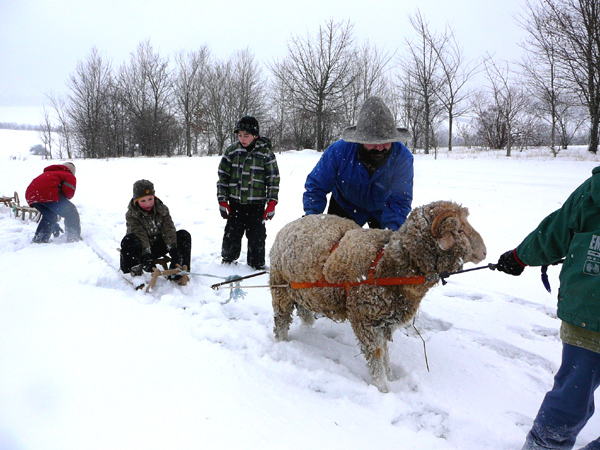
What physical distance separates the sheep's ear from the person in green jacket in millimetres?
449

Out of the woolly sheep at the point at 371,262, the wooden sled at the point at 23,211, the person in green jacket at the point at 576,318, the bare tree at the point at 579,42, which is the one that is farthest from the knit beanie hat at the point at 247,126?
the bare tree at the point at 579,42

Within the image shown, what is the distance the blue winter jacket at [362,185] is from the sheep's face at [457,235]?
1097 millimetres

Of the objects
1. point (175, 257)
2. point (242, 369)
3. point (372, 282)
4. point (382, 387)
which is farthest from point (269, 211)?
point (382, 387)

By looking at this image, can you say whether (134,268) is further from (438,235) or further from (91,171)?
(91,171)

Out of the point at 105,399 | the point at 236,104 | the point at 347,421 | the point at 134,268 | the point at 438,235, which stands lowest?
the point at 347,421

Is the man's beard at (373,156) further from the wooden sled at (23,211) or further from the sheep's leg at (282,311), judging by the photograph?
the wooden sled at (23,211)

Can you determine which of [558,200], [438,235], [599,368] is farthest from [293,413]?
[558,200]

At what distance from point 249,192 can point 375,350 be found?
10.0ft

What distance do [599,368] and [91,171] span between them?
19.7 m

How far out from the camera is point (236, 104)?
30641mm

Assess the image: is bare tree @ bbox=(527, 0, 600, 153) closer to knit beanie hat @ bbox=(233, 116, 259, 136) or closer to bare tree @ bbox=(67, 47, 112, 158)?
knit beanie hat @ bbox=(233, 116, 259, 136)

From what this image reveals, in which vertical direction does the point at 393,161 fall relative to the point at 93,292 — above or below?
above

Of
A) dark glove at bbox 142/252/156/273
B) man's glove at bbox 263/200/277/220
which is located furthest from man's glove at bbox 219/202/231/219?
dark glove at bbox 142/252/156/273

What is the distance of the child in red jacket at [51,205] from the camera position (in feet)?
20.8
